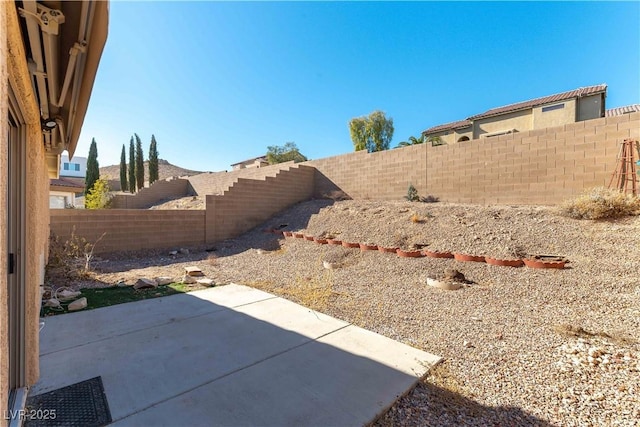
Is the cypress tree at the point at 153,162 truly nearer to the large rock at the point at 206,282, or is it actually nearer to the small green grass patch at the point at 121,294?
the small green grass patch at the point at 121,294

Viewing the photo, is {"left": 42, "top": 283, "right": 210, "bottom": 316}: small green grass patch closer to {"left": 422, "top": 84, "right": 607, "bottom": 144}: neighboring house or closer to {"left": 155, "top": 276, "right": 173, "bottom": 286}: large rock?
{"left": 155, "top": 276, "right": 173, "bottom": 286}: large rock

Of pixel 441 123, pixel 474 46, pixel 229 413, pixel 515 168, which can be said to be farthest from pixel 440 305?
pixel 441 123

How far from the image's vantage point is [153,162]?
96.7 ft

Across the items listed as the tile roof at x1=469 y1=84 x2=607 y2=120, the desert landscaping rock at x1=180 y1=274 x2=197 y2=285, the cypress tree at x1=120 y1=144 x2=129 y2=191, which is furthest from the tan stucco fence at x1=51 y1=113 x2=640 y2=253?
the cypress tree at x1=120 y1=144 x2=129 y2=191

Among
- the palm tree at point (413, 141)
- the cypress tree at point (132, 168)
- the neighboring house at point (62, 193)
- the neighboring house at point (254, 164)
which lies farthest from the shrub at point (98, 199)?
the palm tree at point (413, 141)

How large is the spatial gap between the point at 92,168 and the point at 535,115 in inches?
1350

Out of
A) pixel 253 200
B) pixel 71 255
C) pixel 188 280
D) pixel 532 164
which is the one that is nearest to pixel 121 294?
pixel 188 280

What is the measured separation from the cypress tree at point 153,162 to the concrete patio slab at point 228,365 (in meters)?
28.4

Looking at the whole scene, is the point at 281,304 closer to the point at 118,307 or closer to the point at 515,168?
the point at 118,307

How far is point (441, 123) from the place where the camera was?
A: 2503 centimetres

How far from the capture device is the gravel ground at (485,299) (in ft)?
8.40

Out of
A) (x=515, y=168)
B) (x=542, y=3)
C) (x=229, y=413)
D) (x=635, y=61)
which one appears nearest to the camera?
(x=229, y=413)

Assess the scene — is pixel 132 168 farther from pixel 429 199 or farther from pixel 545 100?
pixel 545 100

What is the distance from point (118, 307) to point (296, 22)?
10.4 metres
